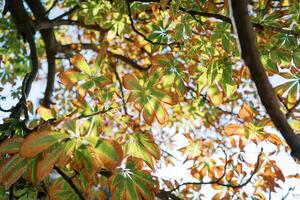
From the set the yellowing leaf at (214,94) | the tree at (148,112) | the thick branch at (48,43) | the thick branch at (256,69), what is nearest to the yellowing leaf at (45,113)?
the tree at (148,112)

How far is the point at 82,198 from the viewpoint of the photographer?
1516 millimetres

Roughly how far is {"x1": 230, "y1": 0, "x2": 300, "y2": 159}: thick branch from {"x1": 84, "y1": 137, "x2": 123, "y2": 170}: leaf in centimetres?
46

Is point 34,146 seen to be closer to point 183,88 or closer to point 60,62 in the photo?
point 183,88

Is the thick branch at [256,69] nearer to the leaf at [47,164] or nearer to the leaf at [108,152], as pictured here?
the leaf at [108,152]

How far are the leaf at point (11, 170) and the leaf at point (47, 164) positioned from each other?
17 centimetres

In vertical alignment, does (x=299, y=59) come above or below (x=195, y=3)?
below

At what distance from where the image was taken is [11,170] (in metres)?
1.23

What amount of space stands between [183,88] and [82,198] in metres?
0.71

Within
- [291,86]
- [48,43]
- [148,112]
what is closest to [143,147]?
[148,112]

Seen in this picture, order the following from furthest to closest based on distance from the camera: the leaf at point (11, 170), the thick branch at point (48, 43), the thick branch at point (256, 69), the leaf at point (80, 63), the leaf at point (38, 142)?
the thick branch at point (48, 43) → the leaf at point (80, 63) → the leaf at point (11, 170) → the leaf at point (38, 142) → the thick branch at point (256, 69)

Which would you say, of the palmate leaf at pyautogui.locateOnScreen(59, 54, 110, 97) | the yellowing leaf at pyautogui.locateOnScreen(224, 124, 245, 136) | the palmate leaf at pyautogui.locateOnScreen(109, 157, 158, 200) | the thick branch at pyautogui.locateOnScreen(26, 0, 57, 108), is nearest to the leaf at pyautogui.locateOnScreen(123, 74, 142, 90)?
the palmate leaf at pyautogui.locateOnScreen(59, 54, 110, 97)

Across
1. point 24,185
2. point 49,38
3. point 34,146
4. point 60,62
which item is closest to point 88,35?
point 60,62

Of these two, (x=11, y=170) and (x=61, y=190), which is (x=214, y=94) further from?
(x=11, y=170)

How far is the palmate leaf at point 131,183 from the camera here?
4.58ft
